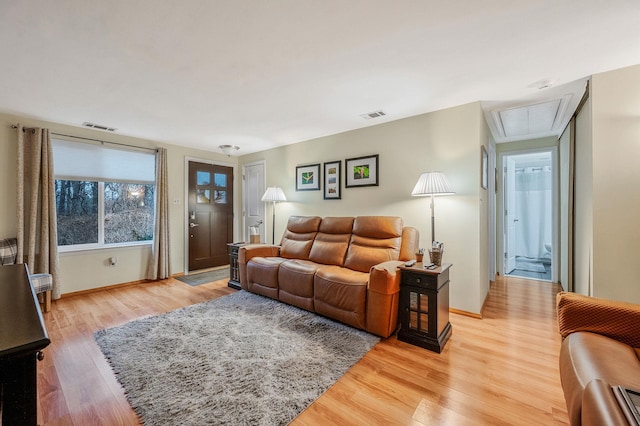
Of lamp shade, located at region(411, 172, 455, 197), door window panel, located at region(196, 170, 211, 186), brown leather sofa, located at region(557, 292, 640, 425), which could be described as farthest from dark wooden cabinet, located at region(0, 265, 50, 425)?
door window panel, located at region(196, 170, 211, 186)

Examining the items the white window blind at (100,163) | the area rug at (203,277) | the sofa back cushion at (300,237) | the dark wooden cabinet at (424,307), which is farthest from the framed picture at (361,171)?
the white window blind at (100,163)

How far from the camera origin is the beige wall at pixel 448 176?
2.87 m

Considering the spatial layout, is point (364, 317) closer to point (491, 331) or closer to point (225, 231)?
point (491, 331)

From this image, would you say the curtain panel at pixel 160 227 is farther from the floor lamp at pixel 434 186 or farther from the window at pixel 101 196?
the floor lamp at pixel 434 186

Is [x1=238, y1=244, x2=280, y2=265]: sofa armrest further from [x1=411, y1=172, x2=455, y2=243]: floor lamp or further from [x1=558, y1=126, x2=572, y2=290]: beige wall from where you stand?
[x1=558, y1=126, x2=572, y2=290]: beige wall

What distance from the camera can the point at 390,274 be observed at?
91.1 inches

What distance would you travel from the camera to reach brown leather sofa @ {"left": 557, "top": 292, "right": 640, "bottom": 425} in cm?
87

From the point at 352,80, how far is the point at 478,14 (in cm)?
104

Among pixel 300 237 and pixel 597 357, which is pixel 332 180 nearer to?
pixel 300 237

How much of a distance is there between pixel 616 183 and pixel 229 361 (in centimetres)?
334

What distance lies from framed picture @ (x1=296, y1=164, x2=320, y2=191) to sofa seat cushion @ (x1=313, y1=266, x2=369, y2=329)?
1.75 m

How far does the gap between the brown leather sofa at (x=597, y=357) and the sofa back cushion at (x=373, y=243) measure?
5.12 feet

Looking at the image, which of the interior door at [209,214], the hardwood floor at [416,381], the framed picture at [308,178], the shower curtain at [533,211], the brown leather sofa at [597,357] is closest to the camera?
the brown leather sofa at [597,357]

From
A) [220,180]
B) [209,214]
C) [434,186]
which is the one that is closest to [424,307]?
[434,186]
